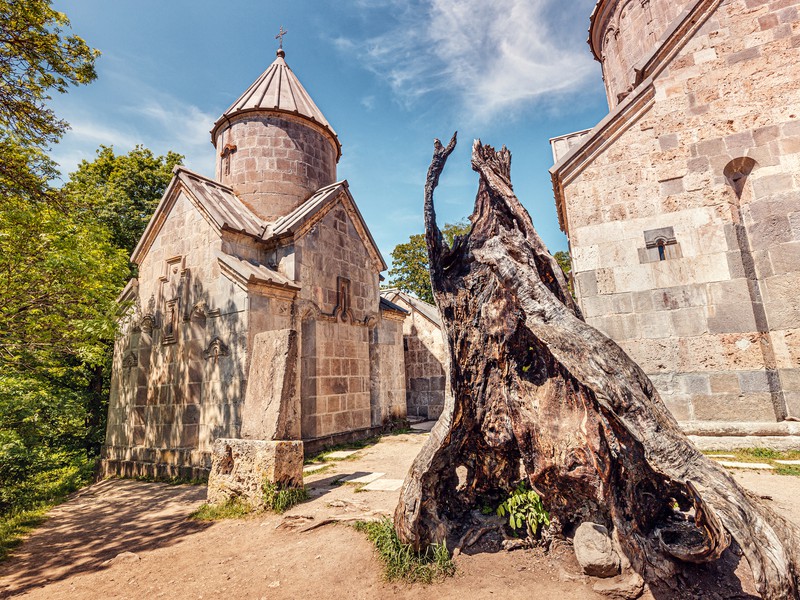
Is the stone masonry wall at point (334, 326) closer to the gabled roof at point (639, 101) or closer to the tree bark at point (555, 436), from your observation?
the gabled roof at point (639, 101)

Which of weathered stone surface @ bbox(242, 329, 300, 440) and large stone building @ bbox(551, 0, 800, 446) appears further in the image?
large stone building @ bbox(551, 0, 800, 446)

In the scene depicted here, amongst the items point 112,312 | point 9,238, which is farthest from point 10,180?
point 112,312

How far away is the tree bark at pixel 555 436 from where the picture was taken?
2.33m

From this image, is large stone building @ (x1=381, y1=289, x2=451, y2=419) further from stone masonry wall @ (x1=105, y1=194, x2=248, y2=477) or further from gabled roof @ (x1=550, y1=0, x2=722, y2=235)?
gabled roof @ (x1=550, y1=0, x2=722, y2=235)

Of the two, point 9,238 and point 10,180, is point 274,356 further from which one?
point 10,180

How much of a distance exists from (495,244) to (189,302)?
7702 mm

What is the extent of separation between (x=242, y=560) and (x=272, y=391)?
2.17 m

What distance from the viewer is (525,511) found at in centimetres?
351

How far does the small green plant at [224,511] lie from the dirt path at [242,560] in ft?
0.51

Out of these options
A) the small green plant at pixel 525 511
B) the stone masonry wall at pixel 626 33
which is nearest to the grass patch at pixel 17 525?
the small green plant at pixel 525 511

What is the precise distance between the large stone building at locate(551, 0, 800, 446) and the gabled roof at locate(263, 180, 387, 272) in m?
5.89

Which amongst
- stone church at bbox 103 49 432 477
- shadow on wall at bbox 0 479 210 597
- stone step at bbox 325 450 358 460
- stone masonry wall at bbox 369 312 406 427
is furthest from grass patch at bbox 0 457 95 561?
stone masonry wall at bbox 369 312 406 427

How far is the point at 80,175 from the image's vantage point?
16.5m

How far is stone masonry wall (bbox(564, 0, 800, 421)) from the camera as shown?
653cm
